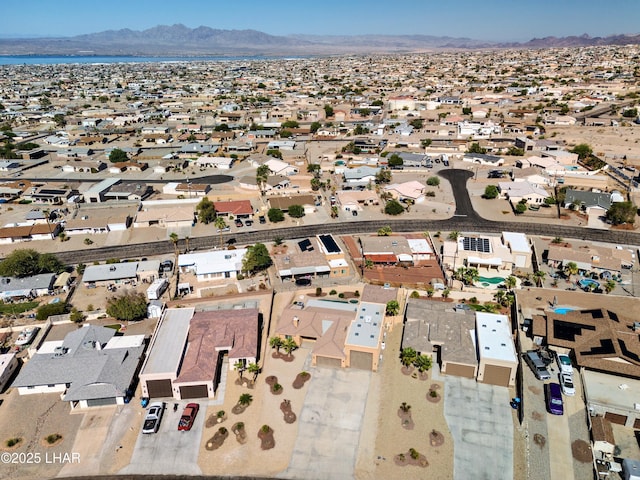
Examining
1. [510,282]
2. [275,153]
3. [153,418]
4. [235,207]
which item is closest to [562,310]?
[510,282]

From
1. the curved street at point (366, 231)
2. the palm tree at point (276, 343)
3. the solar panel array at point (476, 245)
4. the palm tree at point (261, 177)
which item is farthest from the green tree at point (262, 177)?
the palm tree at point (276, 343)

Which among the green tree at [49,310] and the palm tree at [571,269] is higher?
the palm tree at [571,269]

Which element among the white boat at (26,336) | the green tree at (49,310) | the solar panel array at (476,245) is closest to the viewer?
the white boat at (26,336)

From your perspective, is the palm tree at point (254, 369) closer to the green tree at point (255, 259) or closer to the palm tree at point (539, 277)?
the green tree at point (255, 259)

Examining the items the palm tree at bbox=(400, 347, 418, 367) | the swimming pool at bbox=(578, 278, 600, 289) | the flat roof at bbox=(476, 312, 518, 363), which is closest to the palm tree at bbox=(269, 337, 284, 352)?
the palm tree at bbox=(400, 347, 418, 367)

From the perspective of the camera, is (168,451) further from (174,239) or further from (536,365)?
(174,239)

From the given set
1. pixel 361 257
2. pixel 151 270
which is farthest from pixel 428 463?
pixel 151 270
